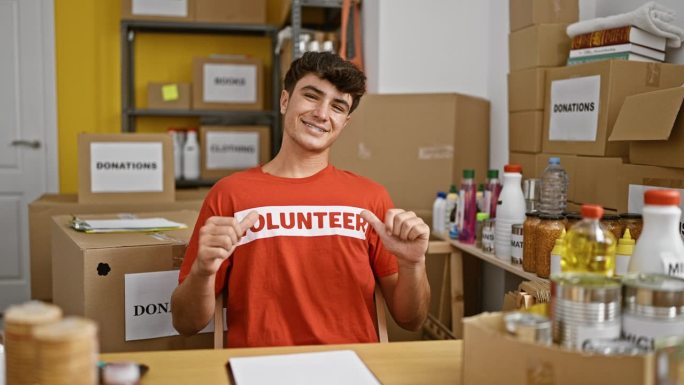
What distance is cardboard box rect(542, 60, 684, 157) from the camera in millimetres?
1982

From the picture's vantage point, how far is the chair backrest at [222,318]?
1.50 metres

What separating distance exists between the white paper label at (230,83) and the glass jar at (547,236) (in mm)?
2523

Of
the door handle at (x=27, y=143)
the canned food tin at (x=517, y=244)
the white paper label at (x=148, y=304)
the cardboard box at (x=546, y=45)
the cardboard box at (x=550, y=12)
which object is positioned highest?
the cardboard box at (x=550, y=12)

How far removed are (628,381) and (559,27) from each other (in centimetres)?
186

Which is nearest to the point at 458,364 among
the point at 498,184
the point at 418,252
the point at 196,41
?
the point at 418,252

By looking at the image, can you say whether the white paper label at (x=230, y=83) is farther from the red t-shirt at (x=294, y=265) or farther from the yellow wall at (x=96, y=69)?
the red t-shirt at (x=294, y=265)

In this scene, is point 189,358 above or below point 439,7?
below

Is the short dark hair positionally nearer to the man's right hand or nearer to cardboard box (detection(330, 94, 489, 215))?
the man's right hand

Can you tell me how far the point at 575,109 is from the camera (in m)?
2.14

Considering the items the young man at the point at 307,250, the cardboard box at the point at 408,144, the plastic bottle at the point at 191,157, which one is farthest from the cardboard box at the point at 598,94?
the plastic bottle at the point at 191,157

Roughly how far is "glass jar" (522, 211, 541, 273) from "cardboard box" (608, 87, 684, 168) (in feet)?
0.99

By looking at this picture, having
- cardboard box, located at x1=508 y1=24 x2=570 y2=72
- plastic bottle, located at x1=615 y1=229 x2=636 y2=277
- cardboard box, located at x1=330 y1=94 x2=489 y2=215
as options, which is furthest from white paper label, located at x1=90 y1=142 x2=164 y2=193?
plastic bottle, located at x1=615 y1=229 x2=636 y2=277

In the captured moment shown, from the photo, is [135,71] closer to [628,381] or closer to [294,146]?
[294,146]

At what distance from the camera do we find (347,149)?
9.05 ft
